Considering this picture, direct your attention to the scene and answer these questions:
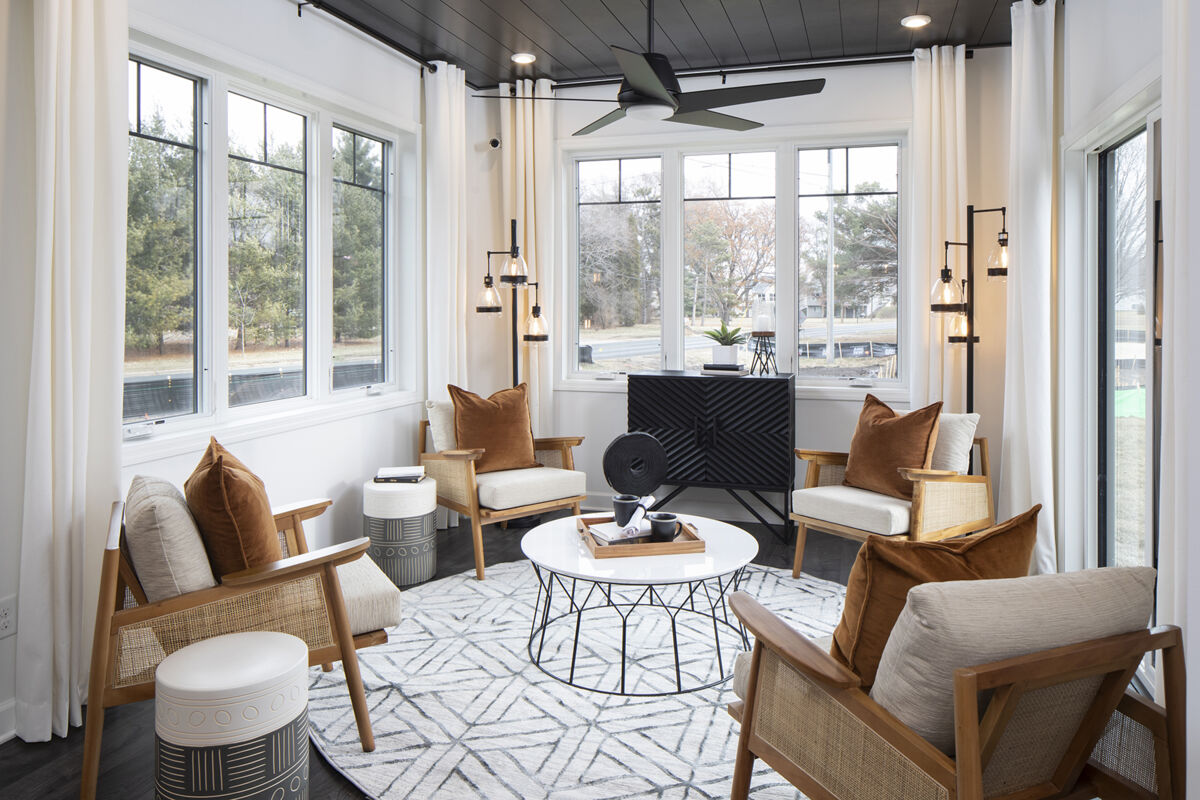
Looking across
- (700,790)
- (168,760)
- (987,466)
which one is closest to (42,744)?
(168,760)

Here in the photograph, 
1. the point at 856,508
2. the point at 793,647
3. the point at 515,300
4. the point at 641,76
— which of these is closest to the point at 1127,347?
the point at 856,508

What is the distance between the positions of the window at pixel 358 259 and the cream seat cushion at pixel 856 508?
8.05 feet

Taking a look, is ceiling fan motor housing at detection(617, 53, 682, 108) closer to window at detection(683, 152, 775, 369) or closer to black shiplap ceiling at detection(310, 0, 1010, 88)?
black shiplap ceiling at detection(310, 0, 1010, 88)

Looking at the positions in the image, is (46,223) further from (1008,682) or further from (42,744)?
(1008,682)

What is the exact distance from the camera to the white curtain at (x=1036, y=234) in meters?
3.80

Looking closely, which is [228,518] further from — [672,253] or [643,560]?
[672,253]

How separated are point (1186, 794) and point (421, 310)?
4.14 m

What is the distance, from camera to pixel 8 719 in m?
2.50

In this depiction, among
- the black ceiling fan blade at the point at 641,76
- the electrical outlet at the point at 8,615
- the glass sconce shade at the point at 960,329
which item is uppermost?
the black ceiling fan blade at the point at 641,76

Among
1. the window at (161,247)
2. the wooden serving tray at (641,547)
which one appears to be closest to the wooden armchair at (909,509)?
the wooden serving tray at (641,547)

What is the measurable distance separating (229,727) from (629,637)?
5.38 feet

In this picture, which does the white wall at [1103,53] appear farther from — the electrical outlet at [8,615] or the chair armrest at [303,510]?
the electrical outlet at [8,615]

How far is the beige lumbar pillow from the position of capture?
7.02 ft

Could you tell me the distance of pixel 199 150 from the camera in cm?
347
